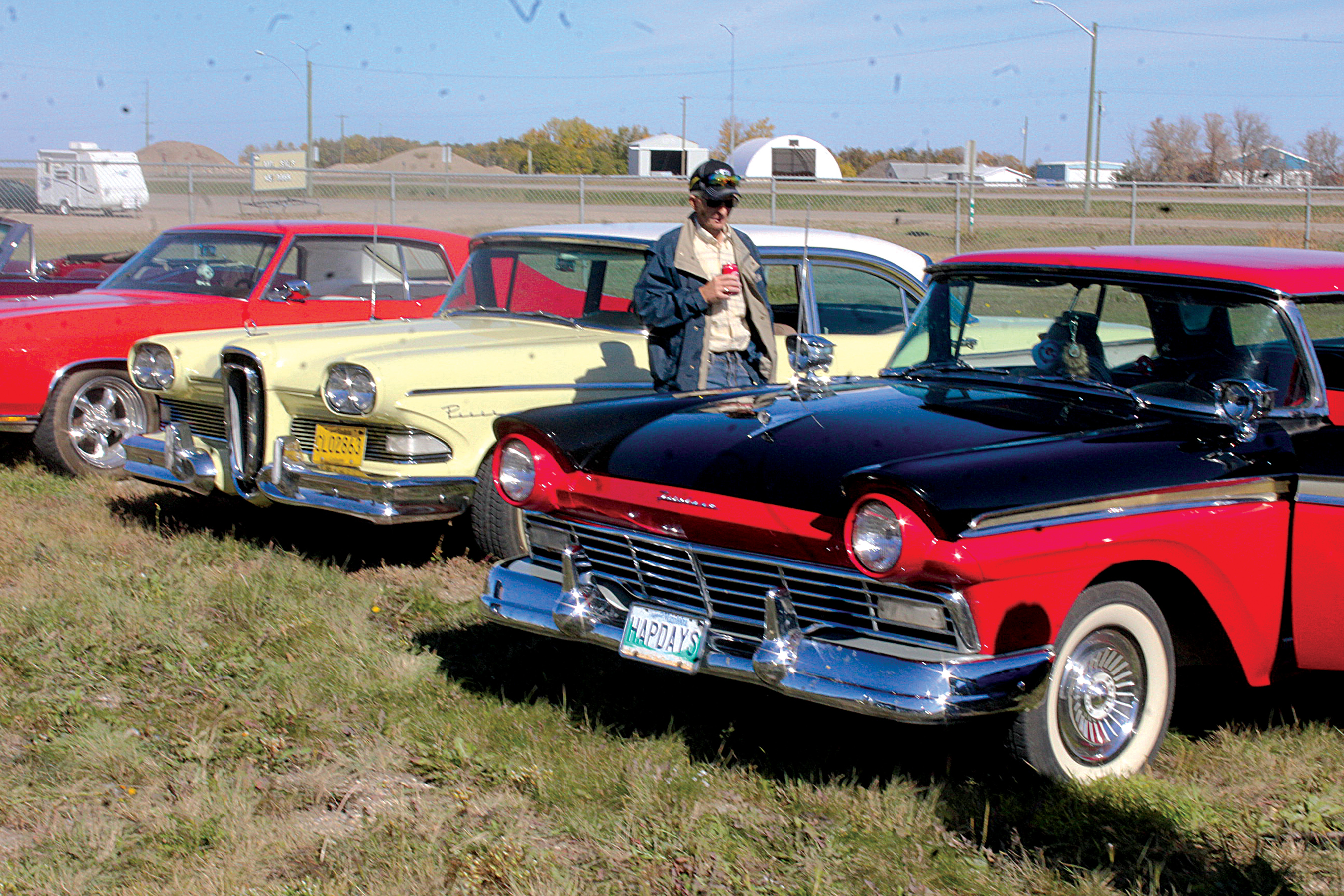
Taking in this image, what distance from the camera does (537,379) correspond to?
554cm

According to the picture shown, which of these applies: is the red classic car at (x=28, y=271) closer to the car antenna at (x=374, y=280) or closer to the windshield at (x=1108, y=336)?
the car antenna at (x=374, y=280)

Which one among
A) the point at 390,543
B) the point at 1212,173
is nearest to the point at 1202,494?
the point at 390,543

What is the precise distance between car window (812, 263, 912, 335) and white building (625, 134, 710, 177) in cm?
3135

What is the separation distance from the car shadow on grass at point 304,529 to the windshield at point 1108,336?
258cm

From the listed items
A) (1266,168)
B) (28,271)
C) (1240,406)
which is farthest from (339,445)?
(1266,168)

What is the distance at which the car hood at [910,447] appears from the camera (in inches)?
120

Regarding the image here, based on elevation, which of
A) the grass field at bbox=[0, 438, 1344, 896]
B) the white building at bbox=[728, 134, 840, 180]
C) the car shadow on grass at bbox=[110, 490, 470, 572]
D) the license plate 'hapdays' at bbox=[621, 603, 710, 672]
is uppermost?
the white building at bbox=[728, 134, 840, 180]

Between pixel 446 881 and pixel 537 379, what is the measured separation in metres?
2.91

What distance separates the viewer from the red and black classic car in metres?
2.99

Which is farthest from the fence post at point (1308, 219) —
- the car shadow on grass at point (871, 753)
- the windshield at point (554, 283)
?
the car shadow on grass at point (871, 753)

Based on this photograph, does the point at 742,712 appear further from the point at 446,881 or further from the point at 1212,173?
the point at 1212,173

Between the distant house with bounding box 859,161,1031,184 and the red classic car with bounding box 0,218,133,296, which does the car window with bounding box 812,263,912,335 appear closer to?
the red classic car with bounding box 0,218,133,296

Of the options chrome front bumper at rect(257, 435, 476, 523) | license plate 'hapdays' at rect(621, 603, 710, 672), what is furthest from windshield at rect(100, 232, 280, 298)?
license plate 'hapdays' at rect(621, 603, 710, 672)

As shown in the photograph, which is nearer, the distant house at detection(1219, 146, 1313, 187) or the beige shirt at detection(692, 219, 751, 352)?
the beige shirt at detection(692, 219, 751, 352)
